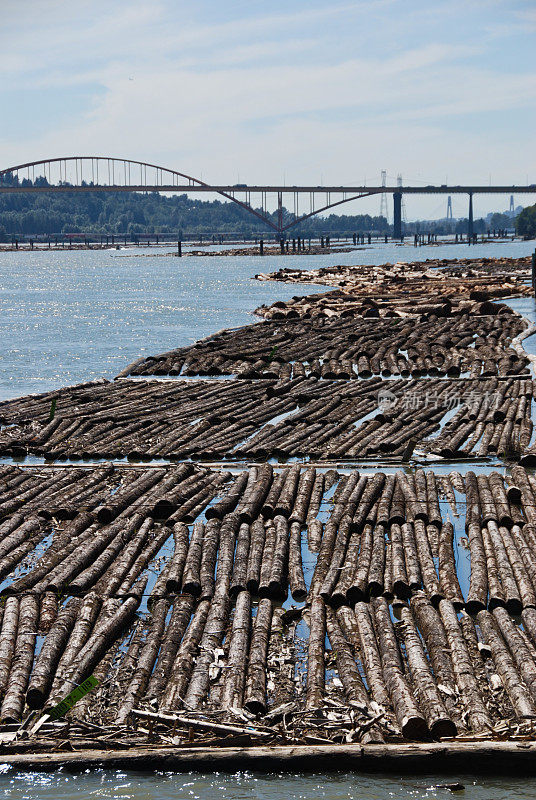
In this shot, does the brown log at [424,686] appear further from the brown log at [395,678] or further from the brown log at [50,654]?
the brown log at [50,654]

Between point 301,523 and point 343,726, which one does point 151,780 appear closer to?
point 343,726

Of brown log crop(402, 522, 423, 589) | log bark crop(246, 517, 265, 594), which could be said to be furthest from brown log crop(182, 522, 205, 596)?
brown log crop(402, 522, 423, 589)

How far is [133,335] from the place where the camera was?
5028 cm

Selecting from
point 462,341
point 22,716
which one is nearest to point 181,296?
point 462,341

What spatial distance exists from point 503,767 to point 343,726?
53.5 inches

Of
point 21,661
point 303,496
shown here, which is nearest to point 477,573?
point 303,496

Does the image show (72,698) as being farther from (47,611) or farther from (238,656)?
(47,611)

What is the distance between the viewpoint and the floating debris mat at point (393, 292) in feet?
159

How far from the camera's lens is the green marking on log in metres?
9.28

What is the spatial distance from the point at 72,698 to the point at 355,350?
82.0 ft

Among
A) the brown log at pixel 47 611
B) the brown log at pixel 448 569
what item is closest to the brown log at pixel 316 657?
the brown log at pixel 448 569

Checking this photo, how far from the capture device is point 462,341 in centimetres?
3581

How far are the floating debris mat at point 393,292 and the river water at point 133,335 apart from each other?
2.75 meters

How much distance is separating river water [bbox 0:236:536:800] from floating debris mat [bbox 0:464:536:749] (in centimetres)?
38
